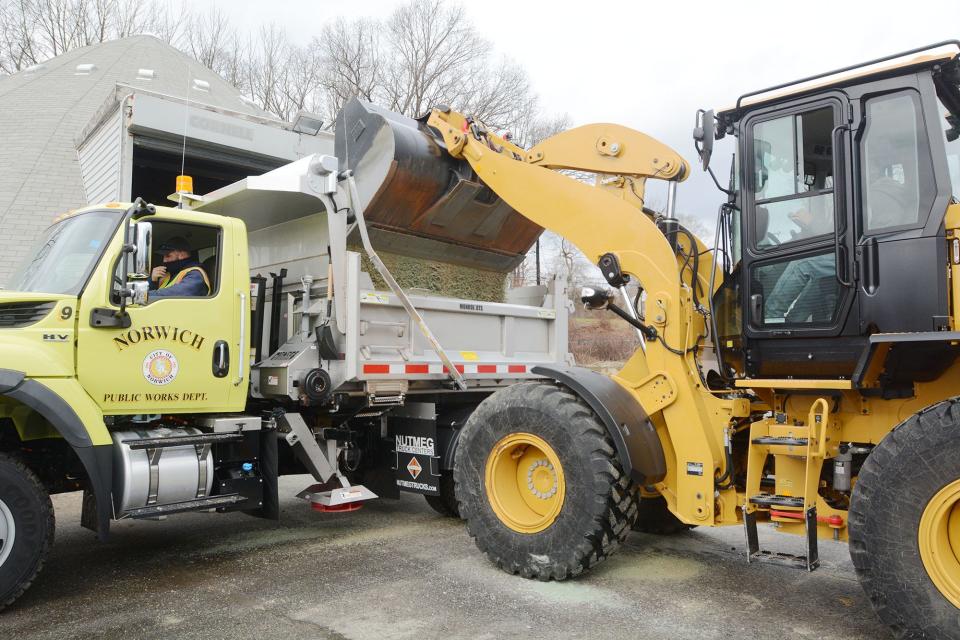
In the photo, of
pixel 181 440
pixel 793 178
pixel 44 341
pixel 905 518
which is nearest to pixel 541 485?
pixel 905 518

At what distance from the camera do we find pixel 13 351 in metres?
4.12

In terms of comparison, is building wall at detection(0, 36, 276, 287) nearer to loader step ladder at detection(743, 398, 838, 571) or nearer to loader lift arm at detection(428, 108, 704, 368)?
loader lift arm at detection(428, 108, 704, 368)

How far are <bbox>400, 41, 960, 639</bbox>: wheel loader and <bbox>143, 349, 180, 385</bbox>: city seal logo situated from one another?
1925 mm

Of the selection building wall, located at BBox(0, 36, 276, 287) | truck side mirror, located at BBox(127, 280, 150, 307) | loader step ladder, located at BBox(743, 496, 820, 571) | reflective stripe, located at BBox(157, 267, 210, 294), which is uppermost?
building wall, located at BBox(0, 36, 276, 287)

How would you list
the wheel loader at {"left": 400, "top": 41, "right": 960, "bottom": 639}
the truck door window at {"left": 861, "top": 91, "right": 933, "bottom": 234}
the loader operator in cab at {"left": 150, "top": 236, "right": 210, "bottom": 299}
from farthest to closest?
the loader operator in cab at {"left": 150, "top": 236, "right": 210, "bottom": 299}, the truck door window at {"left": 861, "top": 91, "right": 933, "bottom": 234}, the wheel loader at {"left": 400, "top": 41, "right": 960, "bottom": 639}

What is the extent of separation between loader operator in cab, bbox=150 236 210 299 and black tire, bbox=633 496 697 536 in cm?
357

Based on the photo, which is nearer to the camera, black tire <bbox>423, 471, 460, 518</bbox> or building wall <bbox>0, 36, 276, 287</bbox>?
black tire <bbox>423, 471, 460, 518</bbox>

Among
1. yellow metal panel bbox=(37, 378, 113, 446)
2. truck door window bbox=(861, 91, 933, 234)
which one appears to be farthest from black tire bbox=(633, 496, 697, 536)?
yellow metal panel bbox=(37, 378, 113, 446)

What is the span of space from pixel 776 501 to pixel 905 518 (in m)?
0.73

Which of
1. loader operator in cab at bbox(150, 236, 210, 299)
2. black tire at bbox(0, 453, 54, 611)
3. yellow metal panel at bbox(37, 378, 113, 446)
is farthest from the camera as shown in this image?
loader operator in cab at bbox(150, 236, 210, 299)

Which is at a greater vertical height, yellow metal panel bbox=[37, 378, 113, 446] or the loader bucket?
the loader bucket

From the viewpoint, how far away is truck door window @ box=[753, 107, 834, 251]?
13.3ft

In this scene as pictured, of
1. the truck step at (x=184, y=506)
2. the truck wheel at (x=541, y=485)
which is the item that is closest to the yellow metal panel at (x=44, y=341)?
the truck step at (x=184, y=506)

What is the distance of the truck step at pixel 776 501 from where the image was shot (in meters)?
3.90
